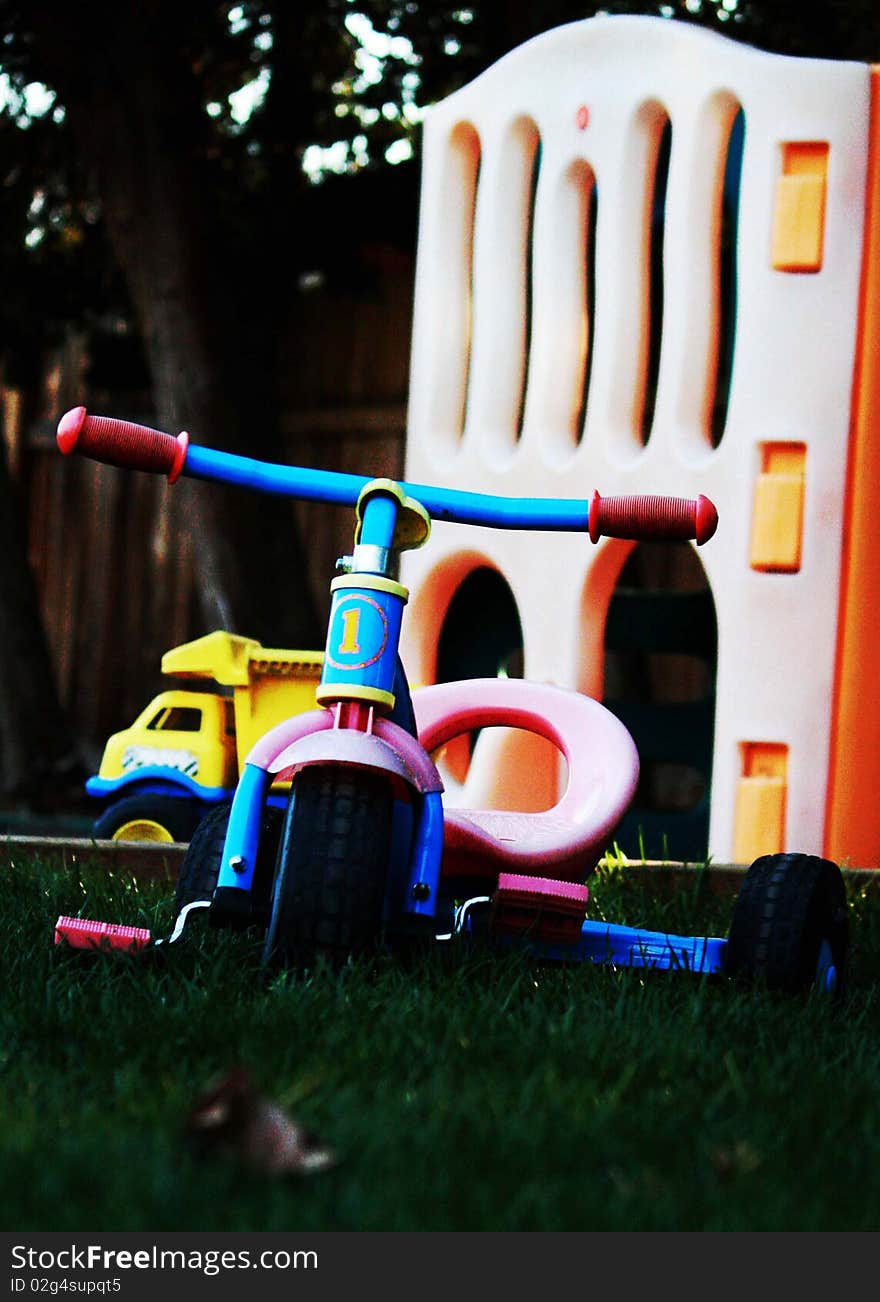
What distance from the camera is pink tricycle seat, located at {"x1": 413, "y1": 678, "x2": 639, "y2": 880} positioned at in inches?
99.3

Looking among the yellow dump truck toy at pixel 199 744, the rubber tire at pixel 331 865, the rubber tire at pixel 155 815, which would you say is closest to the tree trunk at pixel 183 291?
the yellow dump truck toy at pixel 199 744

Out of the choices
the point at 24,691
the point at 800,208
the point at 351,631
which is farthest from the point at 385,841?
the point at 24,691

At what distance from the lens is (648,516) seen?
237 centimetres

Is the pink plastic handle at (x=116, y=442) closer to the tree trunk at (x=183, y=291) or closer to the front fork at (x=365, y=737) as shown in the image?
the front fork at (x=365, y=737)

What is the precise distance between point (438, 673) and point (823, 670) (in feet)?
4.14

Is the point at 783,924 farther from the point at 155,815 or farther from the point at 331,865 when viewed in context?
the point at 155,815

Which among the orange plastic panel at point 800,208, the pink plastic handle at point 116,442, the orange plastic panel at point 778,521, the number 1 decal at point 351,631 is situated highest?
the orange plastic panel at point 800,208

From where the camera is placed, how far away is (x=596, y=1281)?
128 centimetres

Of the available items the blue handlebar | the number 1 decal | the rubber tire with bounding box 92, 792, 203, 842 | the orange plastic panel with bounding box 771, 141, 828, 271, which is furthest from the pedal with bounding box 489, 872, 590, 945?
the orange plastic panel with bounding box 771, 141, 828, 271

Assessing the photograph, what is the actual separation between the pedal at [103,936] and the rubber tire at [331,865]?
8.7 inches

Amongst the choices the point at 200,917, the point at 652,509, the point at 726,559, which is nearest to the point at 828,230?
the point at 726,559

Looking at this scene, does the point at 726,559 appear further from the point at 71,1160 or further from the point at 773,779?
the point at 71,1160

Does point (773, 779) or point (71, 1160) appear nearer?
point (71, 1160)

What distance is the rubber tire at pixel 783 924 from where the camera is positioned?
7.77ft
